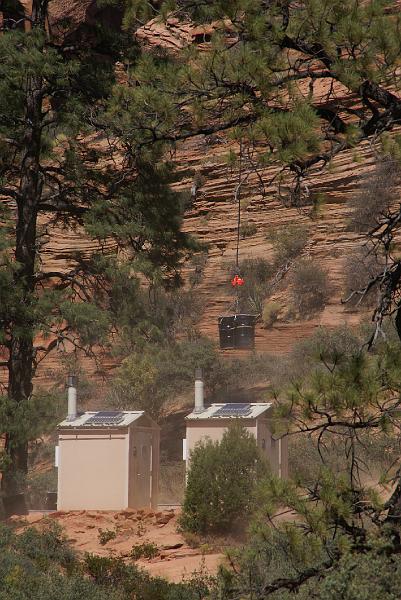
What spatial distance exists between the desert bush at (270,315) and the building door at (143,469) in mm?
19419

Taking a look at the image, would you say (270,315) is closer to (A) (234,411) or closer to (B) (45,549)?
(A) (234,411)

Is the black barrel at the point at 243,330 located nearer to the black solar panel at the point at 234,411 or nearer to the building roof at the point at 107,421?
the black solar panel at the point at 234,411

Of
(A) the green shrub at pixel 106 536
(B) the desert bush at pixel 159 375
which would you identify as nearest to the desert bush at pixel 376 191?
(B) the desert bush at pixel 159 375

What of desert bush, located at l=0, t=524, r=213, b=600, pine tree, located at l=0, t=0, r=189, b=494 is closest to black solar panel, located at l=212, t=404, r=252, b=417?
pine tree, located at l=0, t=0, r=189, b=494

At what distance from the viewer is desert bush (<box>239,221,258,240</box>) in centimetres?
4628

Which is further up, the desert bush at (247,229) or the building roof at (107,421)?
the desert bush at (247,229)

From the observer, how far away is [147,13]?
9398 mm

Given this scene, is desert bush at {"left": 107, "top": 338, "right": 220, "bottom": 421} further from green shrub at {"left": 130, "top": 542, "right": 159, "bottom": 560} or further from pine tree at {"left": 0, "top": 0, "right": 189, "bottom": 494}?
green shrub at {"left": 130, "top": 542, "right": 159, "bottom": 560}

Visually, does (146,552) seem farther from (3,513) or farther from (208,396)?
(208,396)

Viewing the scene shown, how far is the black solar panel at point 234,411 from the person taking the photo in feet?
72.9

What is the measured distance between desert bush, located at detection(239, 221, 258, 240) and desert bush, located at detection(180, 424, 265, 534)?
26.1m

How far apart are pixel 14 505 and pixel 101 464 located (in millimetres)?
1812

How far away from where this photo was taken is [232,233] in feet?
152

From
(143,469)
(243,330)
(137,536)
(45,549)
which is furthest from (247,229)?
(45,549)
